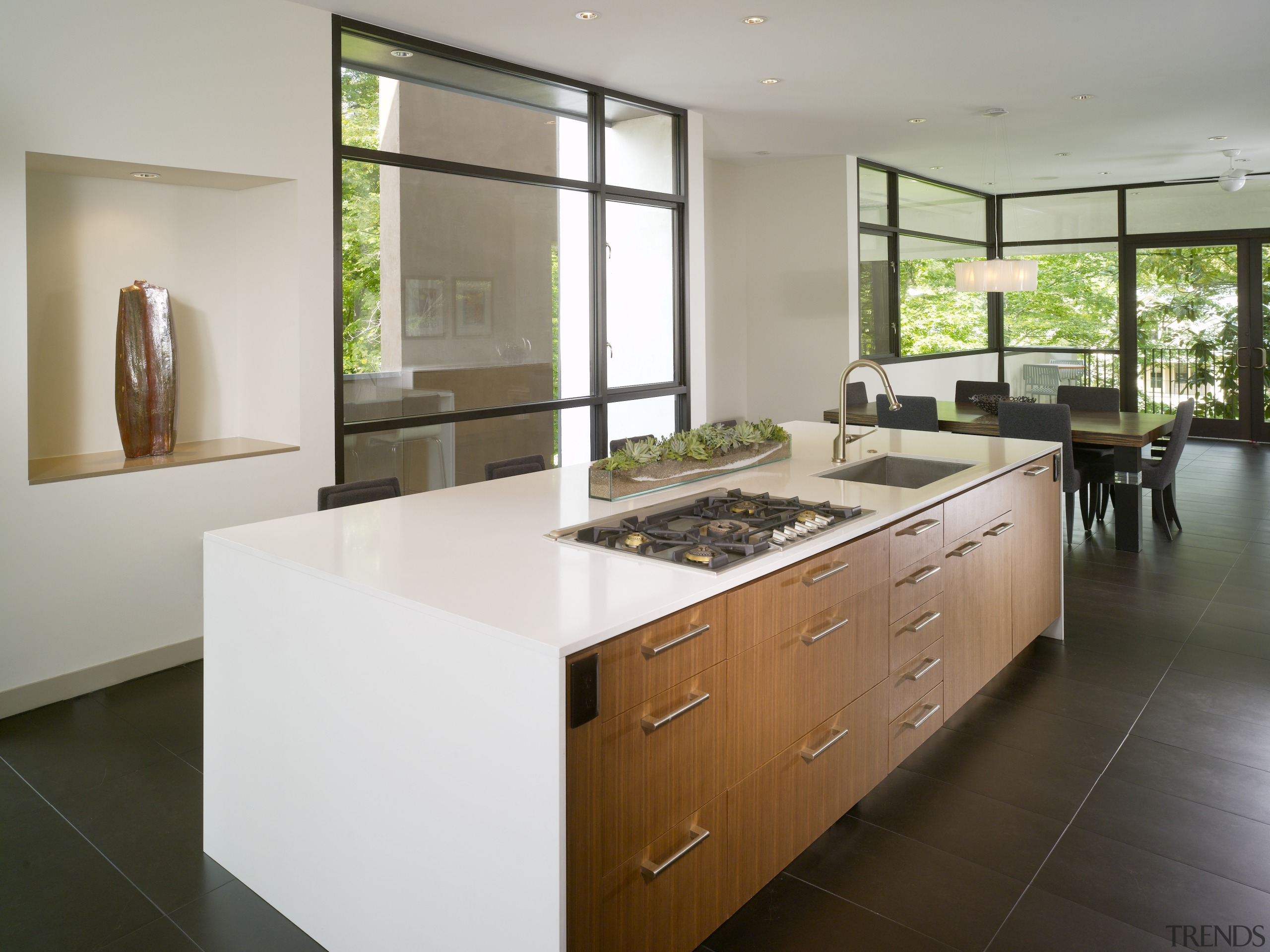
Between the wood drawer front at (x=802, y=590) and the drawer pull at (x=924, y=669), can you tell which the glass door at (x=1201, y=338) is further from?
the wood drawer front at (x=802, y=590)

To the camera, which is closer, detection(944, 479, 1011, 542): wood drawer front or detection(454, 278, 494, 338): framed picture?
detection(944, 479, 1011, 542): wood drawer front

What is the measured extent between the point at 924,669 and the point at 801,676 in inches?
30.3

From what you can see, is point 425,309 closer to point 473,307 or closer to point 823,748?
point 473,307

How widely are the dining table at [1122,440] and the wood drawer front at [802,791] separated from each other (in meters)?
2.80

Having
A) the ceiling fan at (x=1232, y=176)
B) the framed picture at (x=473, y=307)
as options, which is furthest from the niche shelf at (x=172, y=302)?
the ceiling fan at (x=1232, y=176)

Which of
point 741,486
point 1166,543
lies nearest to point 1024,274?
point 1166,543

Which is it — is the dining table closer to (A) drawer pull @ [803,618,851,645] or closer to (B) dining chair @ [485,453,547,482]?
(B) dining chair @ [485,453,547,482]

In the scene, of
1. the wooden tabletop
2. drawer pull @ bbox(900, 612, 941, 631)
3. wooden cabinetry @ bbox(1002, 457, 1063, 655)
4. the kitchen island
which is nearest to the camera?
the kitchen island

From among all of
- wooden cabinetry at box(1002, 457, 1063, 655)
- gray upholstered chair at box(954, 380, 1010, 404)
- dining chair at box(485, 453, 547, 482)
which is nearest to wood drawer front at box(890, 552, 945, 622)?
wooden cabinetry at box(1002, 457, 1063, 655)

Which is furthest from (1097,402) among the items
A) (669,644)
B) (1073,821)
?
(669,644)

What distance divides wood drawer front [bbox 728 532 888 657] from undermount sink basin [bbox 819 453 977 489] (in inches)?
32.0

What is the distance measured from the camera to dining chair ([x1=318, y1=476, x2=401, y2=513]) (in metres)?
2.74

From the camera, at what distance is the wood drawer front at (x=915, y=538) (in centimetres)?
245

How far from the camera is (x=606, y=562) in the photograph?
6.33 feet
